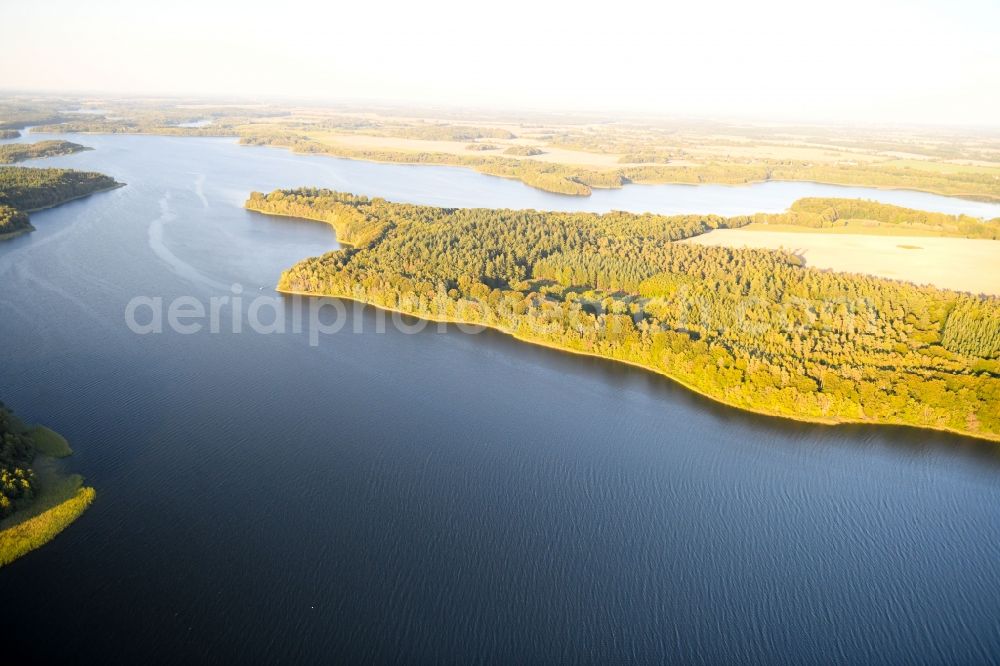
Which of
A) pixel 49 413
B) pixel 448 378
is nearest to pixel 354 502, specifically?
pixel 448 378

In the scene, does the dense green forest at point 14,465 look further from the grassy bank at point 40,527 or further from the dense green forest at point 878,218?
the dense green forest at point 878,218

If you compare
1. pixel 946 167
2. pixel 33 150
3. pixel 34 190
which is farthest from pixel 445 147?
pixel 946 167

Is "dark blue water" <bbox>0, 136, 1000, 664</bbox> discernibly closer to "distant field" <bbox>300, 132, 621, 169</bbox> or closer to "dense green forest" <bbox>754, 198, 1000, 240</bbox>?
"dense green forest" <bbox>754, 198, 1000, 240</bbox>

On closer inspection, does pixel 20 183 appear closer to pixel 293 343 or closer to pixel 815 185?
pixel 293 343

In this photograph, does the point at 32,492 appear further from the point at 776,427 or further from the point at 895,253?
the point at 895,253

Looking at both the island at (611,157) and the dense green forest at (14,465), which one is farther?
the island at (611,157)

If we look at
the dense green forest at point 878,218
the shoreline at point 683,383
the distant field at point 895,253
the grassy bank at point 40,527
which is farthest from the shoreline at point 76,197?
the dense green forest at point 878,218

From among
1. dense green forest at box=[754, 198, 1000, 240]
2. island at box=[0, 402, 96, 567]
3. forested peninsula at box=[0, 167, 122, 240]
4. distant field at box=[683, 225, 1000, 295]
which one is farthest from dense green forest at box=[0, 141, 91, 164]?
dense green forest at box=[754, 198, 1000, 240]
